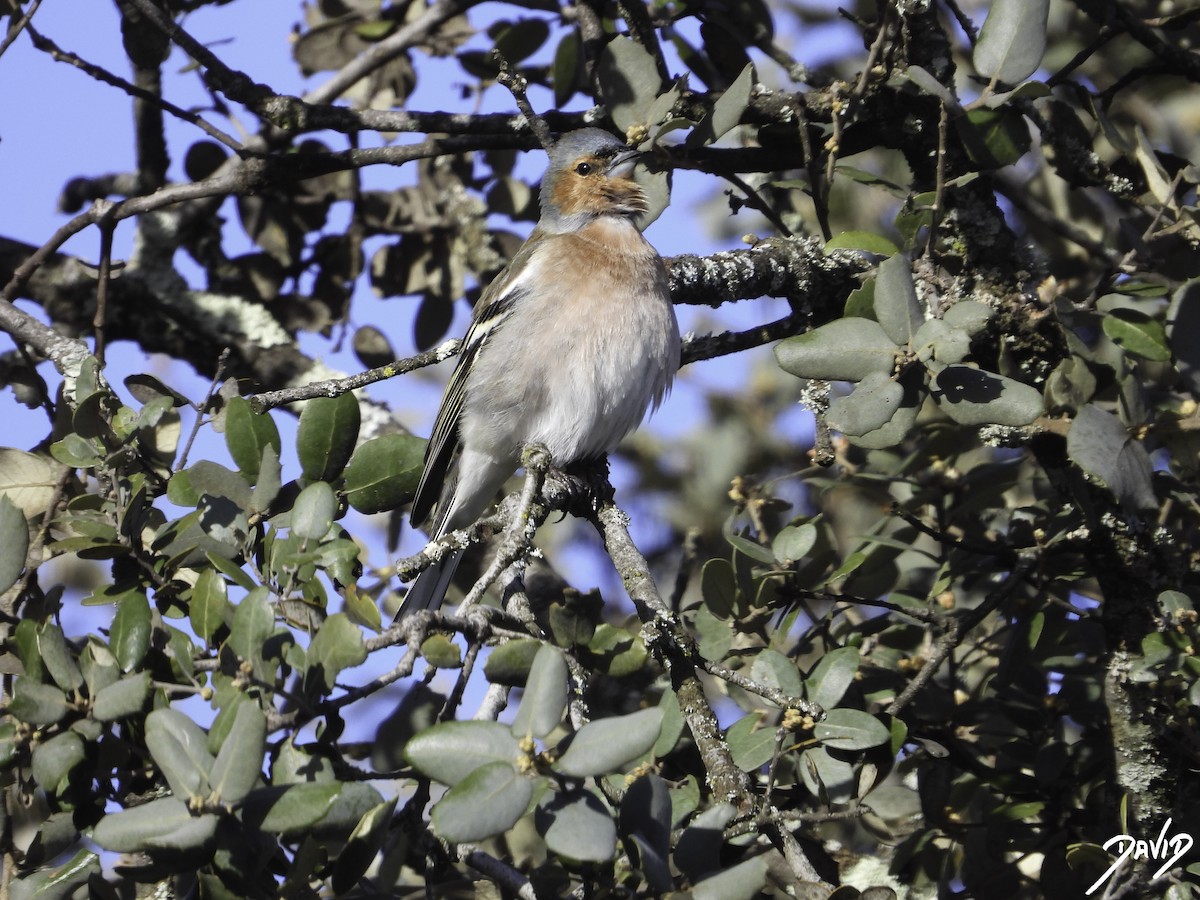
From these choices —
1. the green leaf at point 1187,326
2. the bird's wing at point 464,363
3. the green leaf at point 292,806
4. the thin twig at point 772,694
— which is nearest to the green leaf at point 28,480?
the green leaf at point 292,806

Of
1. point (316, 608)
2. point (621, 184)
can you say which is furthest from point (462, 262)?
point (316, 608)

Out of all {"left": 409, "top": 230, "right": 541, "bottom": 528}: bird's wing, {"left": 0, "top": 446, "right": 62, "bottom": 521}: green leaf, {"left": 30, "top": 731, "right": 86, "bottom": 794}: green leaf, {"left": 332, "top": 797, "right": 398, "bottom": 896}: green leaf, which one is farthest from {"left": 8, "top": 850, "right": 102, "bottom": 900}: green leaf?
{"left": 409, "top": 230, "right": 541, "bottom": 528}: bird's wing

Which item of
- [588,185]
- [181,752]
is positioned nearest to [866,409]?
[181,752]

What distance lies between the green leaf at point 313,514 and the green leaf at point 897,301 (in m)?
1.34

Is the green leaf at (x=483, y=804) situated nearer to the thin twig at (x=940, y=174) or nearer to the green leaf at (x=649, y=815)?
the green leaf at (x=649, y=815)

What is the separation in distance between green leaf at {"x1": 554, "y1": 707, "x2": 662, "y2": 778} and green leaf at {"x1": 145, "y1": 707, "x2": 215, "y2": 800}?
0.61 meters

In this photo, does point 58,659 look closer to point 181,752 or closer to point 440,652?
point 181,752

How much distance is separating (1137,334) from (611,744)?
6.72 ft

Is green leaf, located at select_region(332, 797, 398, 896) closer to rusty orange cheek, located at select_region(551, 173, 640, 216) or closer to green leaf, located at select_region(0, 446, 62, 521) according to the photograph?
green leaf, located at select_region(0, 446, 62, 521)

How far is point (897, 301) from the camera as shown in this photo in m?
2.64

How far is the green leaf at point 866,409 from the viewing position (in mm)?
2623

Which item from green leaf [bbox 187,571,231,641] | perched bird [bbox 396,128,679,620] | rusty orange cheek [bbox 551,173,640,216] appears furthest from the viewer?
rusty orange cheek [bbox 551,173,640,216]

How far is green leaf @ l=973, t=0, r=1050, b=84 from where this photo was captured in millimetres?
2949

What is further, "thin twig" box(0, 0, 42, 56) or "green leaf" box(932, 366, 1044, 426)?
"thin twig" box(0, 0, 42, 56)
